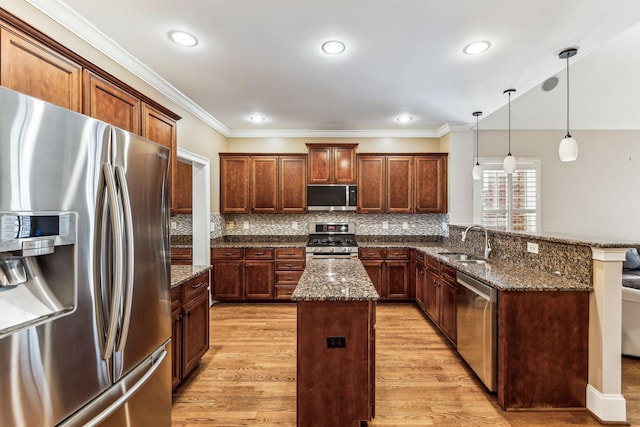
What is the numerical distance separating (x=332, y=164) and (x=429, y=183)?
1623 millimetres

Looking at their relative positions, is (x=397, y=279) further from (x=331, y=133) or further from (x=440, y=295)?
(x=331, y=133)

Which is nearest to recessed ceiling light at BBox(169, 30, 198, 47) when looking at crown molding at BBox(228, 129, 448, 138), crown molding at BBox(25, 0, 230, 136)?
crown molding at BBox(25, 0, 230, 136)

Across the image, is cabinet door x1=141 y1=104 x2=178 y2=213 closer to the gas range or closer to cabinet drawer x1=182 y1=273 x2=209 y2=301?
cabinet drawer x1=182 y1=273 x2=209 y2=301

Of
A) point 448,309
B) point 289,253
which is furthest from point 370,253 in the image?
point 448,309

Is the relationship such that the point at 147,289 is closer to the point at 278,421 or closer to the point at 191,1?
the point at 278,421

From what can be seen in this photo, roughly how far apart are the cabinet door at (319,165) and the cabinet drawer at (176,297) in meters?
2.88

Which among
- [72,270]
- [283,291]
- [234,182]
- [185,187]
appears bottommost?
[283,291]

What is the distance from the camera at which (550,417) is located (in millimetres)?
2061

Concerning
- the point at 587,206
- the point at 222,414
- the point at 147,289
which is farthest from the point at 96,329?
the point at 587,206

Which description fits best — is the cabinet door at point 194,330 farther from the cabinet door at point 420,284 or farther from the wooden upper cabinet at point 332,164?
the cabinet door at point 420,284

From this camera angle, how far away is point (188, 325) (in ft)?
7.82

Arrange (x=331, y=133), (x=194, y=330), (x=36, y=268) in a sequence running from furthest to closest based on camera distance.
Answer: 1. (x=331, y=133)
2. (x=194, y=330)
3. (x=36, y=268)

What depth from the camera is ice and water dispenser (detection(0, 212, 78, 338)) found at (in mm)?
870

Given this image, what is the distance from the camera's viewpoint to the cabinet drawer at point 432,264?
11.4 feet
